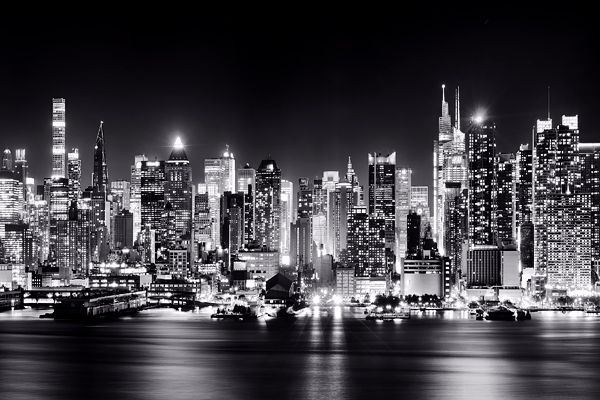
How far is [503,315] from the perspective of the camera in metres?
113

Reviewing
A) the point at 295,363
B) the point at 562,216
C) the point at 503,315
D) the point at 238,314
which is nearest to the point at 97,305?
the point at 238,314

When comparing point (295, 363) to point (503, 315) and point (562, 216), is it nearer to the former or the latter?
point (503, 315)

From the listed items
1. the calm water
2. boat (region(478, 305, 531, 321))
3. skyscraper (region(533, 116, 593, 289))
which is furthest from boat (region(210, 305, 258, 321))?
skyscraper (region(533, 116, 593, 289))

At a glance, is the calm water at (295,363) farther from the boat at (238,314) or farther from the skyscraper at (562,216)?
the skyscraper at (562,216)

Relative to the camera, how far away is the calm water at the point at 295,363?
142ft

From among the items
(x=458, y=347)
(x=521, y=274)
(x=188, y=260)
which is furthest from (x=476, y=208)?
(x=458, y=347)

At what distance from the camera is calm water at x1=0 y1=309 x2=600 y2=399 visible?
142 feet

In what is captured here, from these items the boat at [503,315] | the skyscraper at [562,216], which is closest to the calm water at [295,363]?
the boat at [503,315]

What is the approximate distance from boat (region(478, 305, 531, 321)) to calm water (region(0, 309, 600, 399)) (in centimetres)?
2635

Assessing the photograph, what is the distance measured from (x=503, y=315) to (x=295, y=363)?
2464 inches

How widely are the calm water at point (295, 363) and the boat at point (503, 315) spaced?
26.4m

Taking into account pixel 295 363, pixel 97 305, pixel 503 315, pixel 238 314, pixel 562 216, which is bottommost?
pixel 503 315

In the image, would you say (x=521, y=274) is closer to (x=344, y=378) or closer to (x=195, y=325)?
(x=195, y=325)

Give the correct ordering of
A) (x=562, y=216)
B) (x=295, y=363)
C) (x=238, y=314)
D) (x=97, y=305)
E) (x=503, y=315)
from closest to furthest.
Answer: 1. (x=295, y=363)
2. (x=238, y=314)
3. (x=97, y=305)
4. (x=503, y=315)
5. (x=562, y=216)
